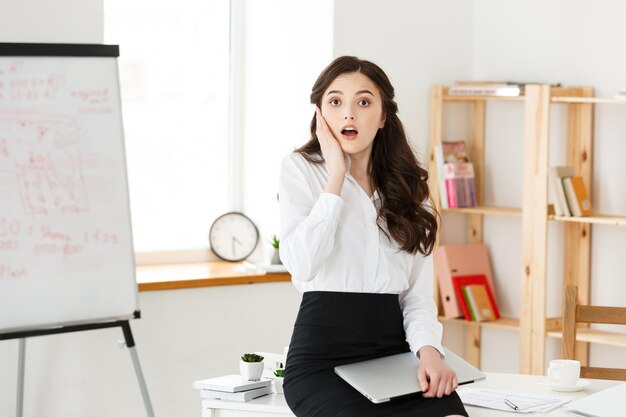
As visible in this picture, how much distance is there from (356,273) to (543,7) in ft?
8.46

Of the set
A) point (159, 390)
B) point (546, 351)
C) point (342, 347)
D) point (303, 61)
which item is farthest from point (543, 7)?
point (342, 347)

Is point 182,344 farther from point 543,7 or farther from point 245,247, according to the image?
point 543,7

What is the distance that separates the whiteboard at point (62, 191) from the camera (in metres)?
3.03

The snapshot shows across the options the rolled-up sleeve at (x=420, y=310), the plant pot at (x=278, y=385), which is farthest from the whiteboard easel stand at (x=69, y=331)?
the rolled-up sleeve at (x=420, y=310)

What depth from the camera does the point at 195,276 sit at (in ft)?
12.6

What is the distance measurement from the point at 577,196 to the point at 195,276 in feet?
5.35

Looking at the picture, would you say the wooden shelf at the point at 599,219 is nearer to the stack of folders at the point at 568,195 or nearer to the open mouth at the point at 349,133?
the stack of folders at the point at 568,195

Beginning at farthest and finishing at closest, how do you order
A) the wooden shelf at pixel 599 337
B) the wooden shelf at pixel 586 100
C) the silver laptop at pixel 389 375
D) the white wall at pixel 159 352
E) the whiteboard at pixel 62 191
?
the wooden shelf at pixel 599 337
the wooden shelf at pixel 586 100
the white wall at pixel 159 352
the whiteboard at pixel 62 191
the silver laptop at pixel 389 375

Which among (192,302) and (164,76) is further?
(164,76)

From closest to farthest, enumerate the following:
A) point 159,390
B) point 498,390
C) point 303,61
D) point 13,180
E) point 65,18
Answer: point 498,390, point 13,180, point 65,18, point 159,390, point 303,61

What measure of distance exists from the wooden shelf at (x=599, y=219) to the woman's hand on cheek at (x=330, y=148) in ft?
6.51

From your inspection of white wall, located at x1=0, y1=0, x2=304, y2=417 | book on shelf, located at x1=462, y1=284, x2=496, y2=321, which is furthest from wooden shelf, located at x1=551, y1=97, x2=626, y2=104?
white wall, located at x1=0, y1=0, x2=304, y2=417

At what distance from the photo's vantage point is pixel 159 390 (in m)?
3.75

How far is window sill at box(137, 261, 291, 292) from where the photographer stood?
3687mm
